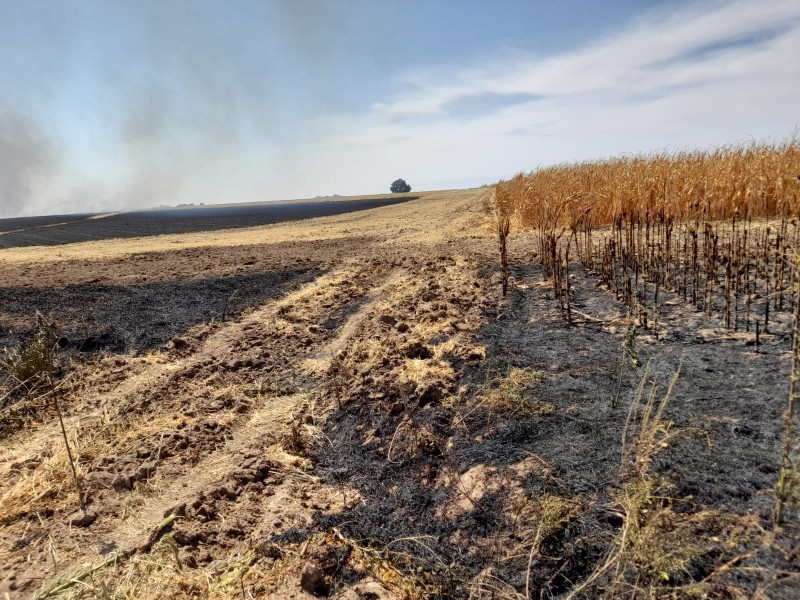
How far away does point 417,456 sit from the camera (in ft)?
11.1

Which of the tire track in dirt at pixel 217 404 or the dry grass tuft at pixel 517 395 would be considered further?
the dry grass tuft at pixel 517 395

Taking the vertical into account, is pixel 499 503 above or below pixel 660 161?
below

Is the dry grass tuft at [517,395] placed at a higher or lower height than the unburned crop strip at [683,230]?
lower

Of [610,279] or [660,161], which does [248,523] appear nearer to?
[610,279]

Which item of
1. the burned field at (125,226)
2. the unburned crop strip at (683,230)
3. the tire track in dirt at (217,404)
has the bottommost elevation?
the tire track in dirt at (217,404)

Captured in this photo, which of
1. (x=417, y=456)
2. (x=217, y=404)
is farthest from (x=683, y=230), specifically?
(x=217, y=404)

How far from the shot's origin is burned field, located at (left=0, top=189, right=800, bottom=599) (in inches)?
92.5

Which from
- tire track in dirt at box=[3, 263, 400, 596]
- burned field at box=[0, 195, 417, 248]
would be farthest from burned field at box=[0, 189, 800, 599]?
burned field at box=[0, 195, 417, 248]

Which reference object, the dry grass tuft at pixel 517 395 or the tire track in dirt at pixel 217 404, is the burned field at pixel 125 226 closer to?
the tire track in dirt at pixel 217 404

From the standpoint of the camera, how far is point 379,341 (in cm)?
562

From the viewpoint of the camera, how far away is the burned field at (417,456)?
92.5 inches

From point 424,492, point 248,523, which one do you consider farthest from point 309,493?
point 424,492

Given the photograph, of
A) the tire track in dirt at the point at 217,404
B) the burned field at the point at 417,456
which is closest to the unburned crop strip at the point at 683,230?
the burned field at the point at 417,456

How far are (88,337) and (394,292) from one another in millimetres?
4305
